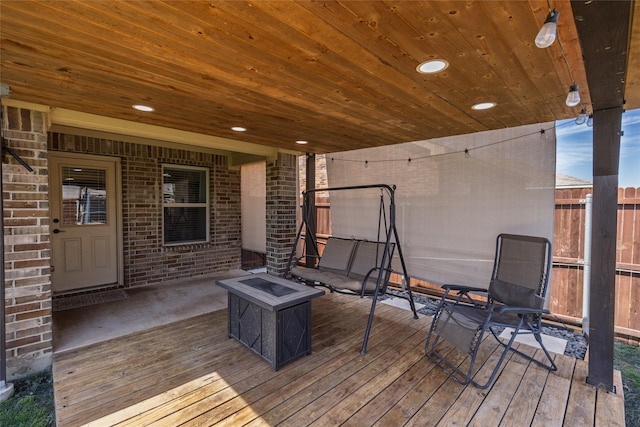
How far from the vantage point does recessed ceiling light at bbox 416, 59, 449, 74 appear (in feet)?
5.79

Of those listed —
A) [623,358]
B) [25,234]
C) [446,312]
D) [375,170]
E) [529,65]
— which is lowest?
[623,358]

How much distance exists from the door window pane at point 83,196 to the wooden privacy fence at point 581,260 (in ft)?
19.4

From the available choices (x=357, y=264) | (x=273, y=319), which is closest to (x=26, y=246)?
(x=273, y=319)

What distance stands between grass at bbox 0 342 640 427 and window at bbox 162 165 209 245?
295cm

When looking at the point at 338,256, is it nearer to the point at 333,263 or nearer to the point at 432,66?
the point at 333,263

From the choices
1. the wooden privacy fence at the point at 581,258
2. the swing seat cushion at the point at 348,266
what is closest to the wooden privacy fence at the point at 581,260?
the wooden privacy fence at the point at 581,258

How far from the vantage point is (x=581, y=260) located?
315 cm

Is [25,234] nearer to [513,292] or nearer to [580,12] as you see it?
[580,12]

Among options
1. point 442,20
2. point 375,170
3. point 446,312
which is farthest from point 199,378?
point 375,170

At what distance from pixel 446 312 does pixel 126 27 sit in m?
2.94

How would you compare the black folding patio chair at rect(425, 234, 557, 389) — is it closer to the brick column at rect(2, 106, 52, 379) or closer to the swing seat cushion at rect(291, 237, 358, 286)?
the swing seat cushion at rect(291, 237, 358, 286)

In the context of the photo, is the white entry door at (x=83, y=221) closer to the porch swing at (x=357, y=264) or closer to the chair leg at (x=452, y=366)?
the porch swing at (x=357, y=264)

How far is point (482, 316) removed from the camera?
254 centimetres

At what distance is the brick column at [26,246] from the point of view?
241 cm
